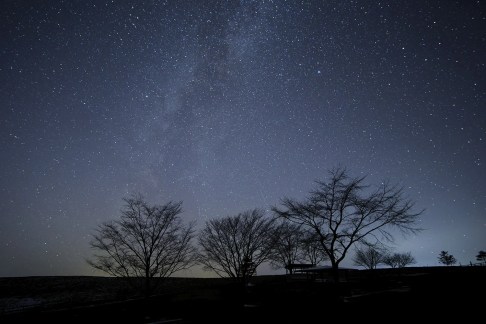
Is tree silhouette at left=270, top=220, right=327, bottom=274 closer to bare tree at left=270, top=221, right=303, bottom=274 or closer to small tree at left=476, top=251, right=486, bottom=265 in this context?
bare tree at left=270, top=221, right=303, bottom=274

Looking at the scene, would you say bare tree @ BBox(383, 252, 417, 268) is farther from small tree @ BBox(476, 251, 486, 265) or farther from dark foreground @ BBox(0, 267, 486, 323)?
dark foreground @ BBox(0, 267, 486, 323)

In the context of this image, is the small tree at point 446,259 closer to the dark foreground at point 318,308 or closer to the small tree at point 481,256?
the small tree at point 481,256

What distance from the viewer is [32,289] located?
129 feet

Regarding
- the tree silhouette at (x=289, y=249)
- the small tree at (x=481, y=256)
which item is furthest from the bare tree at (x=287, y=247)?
the small tree at (x=481, y=256)

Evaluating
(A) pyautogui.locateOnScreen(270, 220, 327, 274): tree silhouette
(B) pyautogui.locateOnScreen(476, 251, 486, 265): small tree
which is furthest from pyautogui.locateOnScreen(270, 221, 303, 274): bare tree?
(B) pyautogui.locateOnScreen(476, 251, 486, 265): small tree

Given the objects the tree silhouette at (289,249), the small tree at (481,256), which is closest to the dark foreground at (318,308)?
the tree silhouette at (289,249)

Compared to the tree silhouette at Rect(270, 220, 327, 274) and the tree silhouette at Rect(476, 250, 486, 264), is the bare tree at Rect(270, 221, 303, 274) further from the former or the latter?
the tree silhouette at Rect(476, 250, 486, 264)

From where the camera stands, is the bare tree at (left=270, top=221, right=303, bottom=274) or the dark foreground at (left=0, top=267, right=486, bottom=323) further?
the bare tree at (left=270, top=221, right=303, bottom=274)

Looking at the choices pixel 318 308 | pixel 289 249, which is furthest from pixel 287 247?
pixel 318 308

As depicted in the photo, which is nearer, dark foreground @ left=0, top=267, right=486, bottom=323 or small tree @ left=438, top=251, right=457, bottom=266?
dark foreground @ left=0, top=267, right=486, bottom=323

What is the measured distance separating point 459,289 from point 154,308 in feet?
47.6

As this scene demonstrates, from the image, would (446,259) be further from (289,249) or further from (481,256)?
(289,249)

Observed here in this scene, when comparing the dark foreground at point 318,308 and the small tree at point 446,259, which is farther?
the small tree at point 446,259

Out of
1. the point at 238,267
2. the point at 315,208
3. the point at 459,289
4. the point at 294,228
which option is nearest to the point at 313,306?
the point at 459,289
